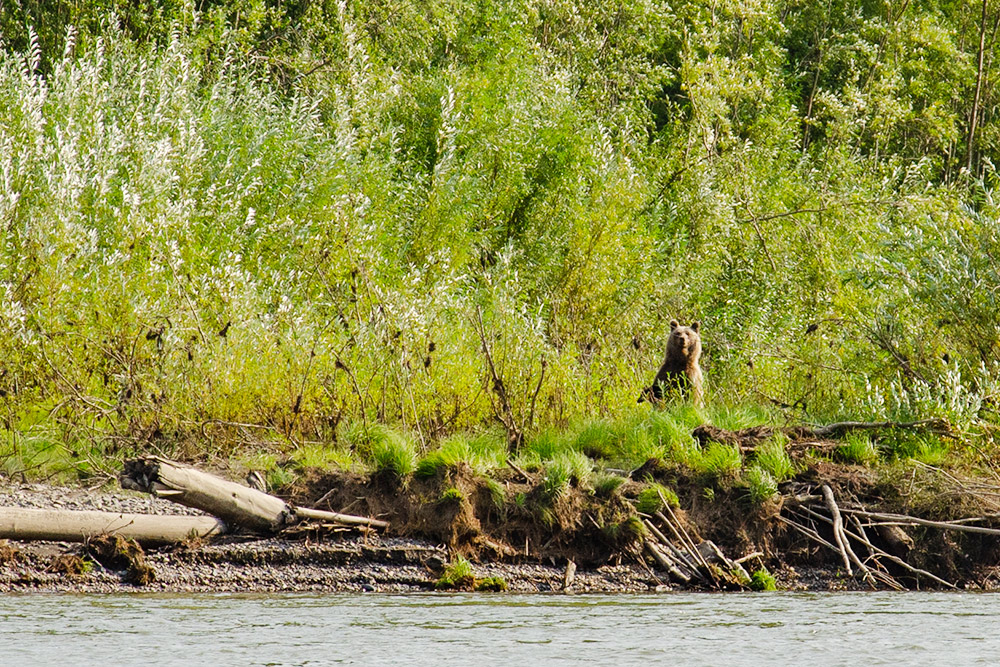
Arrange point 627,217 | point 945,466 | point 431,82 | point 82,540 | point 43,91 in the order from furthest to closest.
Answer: point 431,82 → point 627,217 → point 43,91 → point 945,466 → point 82,540

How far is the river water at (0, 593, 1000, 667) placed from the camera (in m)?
6.07

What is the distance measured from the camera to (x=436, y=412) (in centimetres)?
1046

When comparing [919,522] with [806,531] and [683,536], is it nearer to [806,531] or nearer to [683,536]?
[806,531]

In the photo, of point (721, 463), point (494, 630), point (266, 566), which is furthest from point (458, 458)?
point (494, 630)

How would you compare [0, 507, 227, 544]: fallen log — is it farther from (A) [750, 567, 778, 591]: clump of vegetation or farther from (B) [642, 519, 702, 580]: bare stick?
(A) [750, 567, 778, 591]: clump of vegetation

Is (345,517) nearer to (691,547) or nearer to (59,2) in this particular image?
(691,547)

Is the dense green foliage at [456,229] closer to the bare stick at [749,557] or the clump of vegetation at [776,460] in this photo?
the clump of vegetation at [776,460]

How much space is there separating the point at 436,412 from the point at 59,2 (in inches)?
443

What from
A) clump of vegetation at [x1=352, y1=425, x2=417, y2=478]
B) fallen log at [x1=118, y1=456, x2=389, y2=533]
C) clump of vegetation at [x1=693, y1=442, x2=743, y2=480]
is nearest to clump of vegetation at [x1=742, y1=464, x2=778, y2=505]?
clump of vegetation at [x1=693, y1=442, x2=743, y2=480]

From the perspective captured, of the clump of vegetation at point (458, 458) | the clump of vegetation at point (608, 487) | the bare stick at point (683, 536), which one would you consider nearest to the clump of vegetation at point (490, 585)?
the clump of vegetation at point (458, 458)

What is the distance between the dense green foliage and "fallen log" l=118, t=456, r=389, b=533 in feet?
2.53

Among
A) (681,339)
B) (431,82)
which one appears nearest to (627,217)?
(431,82)

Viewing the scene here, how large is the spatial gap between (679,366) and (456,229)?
5.71 m

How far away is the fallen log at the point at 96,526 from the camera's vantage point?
7723 millimetres
